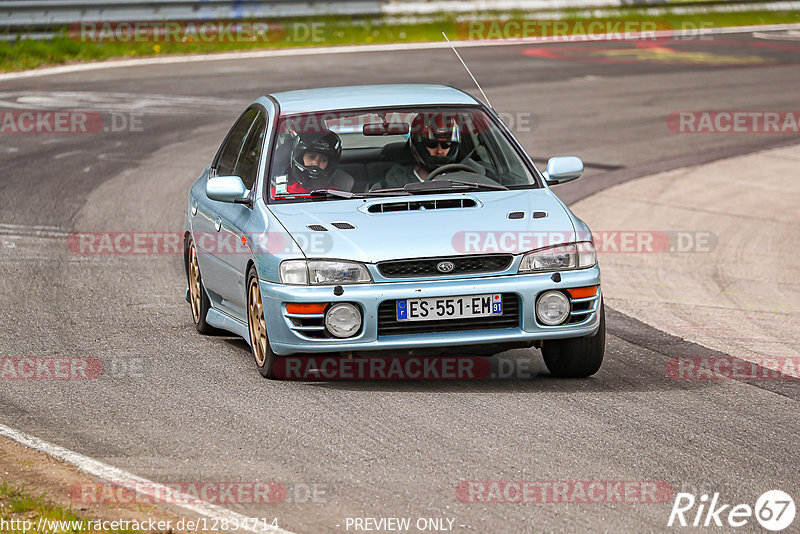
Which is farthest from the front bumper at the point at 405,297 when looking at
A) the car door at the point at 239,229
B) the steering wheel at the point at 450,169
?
the steering wheel at the point at 450,169

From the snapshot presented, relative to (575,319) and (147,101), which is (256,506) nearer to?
(575,319)

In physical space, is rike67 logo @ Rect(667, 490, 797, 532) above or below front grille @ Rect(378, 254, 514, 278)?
below

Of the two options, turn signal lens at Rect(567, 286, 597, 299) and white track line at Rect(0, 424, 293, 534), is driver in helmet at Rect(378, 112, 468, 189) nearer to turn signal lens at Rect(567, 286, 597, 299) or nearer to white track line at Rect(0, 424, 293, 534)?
turn signal lens at Rect(567, 286, 597, 299)

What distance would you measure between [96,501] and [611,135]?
1440 centimetres

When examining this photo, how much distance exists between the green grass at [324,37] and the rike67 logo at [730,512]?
19685 mm

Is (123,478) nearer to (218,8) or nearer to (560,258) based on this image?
(560,258)

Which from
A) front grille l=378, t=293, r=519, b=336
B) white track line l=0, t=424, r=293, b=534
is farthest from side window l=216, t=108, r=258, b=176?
white track line l=0, t=424, r=293, b=534

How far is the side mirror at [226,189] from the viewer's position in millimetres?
7625

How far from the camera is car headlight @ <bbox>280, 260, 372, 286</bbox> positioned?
266 inches

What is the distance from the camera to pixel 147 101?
65.6 ft

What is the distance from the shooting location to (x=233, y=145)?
8867mm

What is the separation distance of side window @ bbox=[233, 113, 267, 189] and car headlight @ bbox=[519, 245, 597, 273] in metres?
1.91

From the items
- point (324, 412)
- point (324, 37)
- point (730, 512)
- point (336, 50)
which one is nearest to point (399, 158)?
point (324, 412)

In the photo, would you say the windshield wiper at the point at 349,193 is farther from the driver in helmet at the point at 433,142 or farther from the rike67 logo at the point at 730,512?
the rike67 logo at the point at 730,512
